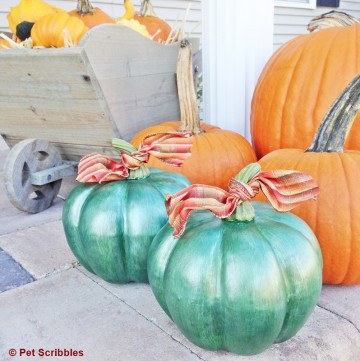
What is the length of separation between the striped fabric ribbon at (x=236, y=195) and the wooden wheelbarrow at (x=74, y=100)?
2.64ft

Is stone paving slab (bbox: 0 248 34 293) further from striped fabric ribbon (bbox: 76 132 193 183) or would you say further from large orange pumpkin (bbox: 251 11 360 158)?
→ large orange pumpkin (bbox: 251 11 360 158)

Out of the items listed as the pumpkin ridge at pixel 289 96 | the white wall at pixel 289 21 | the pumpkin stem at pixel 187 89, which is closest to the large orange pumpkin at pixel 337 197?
the pumpkin ridge at pixel 289 96

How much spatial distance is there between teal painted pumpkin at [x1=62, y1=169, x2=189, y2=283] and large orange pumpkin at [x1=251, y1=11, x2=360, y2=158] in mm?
609

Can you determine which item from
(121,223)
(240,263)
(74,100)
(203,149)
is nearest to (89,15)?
(74,100)

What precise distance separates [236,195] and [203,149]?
700 mm

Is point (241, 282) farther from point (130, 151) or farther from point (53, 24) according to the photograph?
point (53, 24)

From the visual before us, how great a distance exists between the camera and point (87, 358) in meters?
0.86

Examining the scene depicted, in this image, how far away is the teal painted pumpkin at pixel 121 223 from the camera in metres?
1.02

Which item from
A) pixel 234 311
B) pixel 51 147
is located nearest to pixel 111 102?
pixel 51 147

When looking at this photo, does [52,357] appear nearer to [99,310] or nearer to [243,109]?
[99,310]

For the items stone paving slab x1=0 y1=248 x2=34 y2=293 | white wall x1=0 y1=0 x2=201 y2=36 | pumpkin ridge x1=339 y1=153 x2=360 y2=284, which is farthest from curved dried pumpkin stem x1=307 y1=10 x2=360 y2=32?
white wall x1=0 y1=0 x2=201 y2=36

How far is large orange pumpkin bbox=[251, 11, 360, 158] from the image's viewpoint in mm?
1402

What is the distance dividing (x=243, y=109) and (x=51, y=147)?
0.91 metres

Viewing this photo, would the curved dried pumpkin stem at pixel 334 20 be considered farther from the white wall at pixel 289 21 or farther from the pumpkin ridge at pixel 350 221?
the white wall at pixel 289 21
